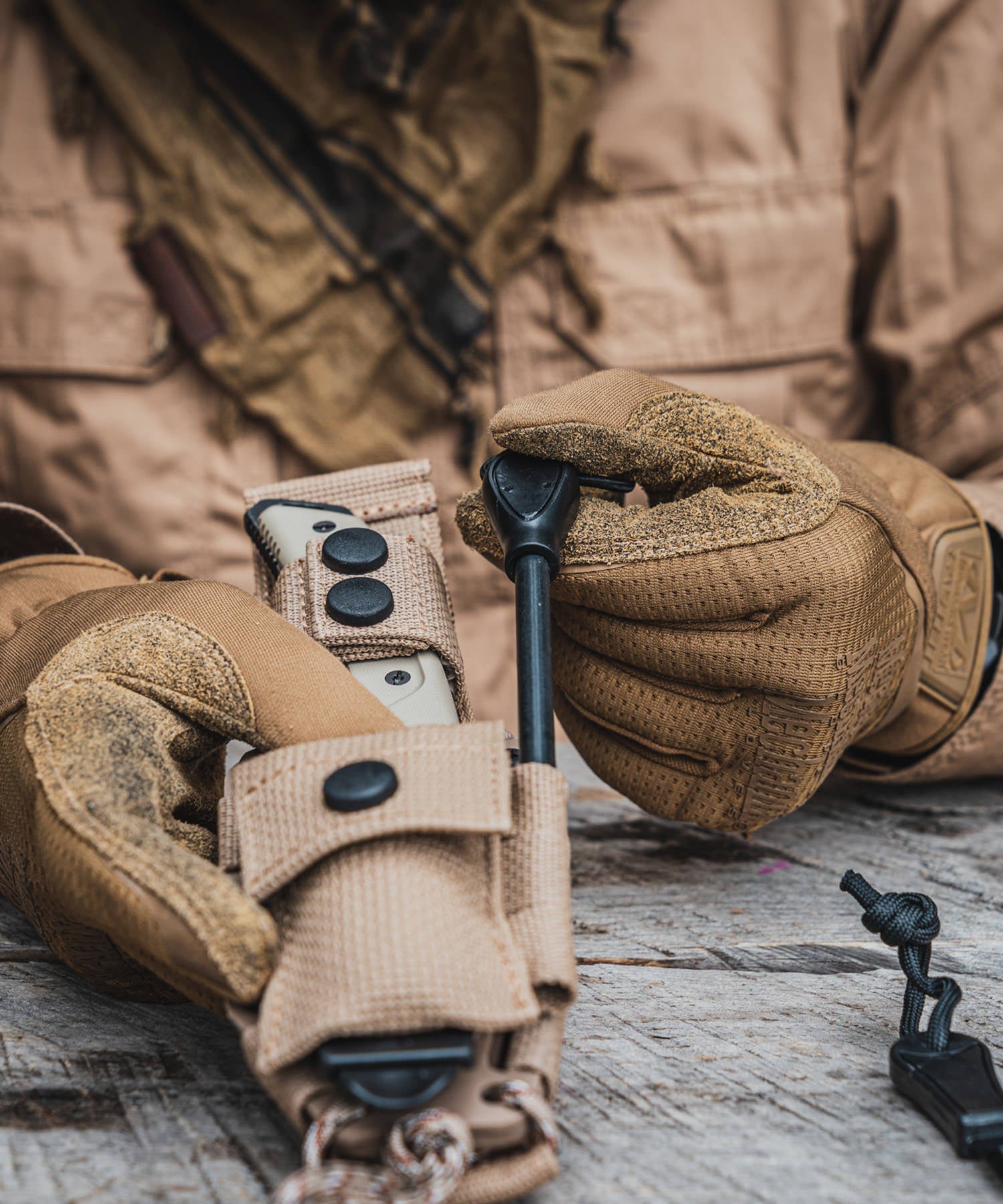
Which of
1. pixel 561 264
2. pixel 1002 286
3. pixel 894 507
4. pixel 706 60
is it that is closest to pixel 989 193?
pixel 1002 286

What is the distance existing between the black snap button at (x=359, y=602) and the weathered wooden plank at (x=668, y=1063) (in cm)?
23

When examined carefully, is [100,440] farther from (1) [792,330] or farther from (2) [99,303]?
(1) [792,330]

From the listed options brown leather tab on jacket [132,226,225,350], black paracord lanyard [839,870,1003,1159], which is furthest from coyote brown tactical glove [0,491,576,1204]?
brown leather tab on jacket [132,226,225,350]

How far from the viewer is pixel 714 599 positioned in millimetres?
643

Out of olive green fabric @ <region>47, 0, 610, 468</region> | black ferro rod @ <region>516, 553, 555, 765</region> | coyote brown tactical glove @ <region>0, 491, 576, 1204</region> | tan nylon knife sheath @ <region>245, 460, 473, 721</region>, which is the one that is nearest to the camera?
coyote brown tactical glove @ <region>0, 491, 576, 1204</region>

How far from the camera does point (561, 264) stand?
1296 millimetres

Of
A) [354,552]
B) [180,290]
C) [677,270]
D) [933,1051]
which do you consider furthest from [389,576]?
[677,270]

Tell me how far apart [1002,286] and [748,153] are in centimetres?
33

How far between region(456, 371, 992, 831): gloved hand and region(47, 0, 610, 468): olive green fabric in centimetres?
57

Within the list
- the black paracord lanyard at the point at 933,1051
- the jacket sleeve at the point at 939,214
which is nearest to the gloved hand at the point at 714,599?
the black paracord lanyard at the point at 933,1051

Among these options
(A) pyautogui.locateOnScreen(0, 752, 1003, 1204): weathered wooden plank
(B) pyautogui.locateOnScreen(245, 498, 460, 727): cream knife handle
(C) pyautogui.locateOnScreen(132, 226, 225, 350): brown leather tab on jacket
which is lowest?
(A) pyautogui.locateOnScreen(0, 752, 1003, 1204): weathered wooden plank

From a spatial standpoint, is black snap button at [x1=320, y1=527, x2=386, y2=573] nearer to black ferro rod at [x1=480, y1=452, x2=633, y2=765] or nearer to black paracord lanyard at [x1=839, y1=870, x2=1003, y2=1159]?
black ferro rod at [x1=480, y1=452, x2=633, y2=765]

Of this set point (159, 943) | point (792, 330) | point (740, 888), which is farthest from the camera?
point (792, 330)

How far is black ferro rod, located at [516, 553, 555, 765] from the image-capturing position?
1.71 feet
